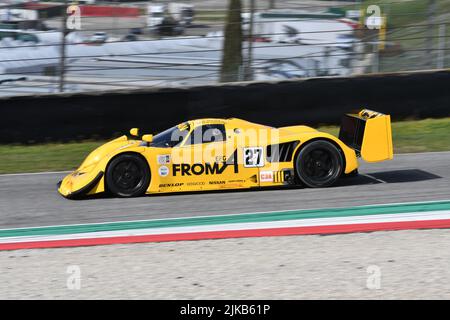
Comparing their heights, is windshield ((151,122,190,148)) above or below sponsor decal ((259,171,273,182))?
above

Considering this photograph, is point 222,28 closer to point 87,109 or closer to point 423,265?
point 87,109

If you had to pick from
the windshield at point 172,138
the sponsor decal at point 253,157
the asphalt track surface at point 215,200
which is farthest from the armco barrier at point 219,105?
the sponsor decal at point 253,157

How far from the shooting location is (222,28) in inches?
596

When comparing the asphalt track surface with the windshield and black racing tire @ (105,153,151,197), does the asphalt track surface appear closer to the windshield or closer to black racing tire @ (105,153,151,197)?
black racing tire @ (105,153,151,197)

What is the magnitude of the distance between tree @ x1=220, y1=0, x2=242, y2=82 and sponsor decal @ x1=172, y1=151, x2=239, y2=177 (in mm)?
5049

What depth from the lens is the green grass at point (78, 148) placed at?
12.8m

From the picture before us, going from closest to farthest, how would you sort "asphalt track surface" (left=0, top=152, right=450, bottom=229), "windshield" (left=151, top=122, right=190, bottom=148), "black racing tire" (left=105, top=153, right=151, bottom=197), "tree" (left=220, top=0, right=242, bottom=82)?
"asphalt track surface" (left=0, top=152, right=450, bottom=229) < "black racing tire" (left=105, top=153, right=151, bottom=197) < "windshield" (left=151, top=122, right=190, bottom=148) < "tree" (left=220, top=0, right=242, bottom=82)

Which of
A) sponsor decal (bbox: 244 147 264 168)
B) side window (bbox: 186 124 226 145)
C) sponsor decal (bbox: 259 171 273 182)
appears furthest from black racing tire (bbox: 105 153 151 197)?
sponsor decal (bbox: 259 171 273 182)

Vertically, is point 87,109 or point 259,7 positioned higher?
point 259,7

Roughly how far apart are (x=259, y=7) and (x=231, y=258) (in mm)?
8607

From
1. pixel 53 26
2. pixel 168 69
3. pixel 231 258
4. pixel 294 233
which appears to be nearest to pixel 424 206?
pixel 294 233

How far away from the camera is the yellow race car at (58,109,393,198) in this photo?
390 inches

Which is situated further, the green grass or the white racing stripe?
the green grass

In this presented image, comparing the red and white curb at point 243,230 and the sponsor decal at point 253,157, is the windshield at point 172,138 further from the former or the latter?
the red and white curb at point 243,230
